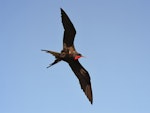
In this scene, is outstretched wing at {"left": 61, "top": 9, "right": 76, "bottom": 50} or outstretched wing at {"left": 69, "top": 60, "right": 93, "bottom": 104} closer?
outstretched wing at {"left": 61, "top": 9, "right": 76, "bottom": 50}

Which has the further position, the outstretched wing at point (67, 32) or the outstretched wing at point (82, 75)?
the outstretched wing at point (82, 75)

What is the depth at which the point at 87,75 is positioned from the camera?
1684cm

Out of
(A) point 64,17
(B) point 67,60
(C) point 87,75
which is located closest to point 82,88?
Answer: (C) point 87,75

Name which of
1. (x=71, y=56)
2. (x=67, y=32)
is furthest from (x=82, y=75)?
(x=67, y=32)

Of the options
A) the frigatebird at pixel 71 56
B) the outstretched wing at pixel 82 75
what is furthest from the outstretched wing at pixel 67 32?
the outstretched wing at pixel 82 75

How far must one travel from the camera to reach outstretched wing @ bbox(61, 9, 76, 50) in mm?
15512

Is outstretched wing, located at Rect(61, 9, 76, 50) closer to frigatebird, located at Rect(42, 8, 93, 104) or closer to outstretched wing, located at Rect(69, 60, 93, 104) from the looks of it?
frigatebird, located at Rect(42, 8, 93, 104)

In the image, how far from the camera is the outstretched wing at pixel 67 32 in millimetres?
15512

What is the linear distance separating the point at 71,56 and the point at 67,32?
1.26m

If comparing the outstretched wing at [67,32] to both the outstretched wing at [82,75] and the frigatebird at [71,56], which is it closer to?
the frigatebird at [71,56]

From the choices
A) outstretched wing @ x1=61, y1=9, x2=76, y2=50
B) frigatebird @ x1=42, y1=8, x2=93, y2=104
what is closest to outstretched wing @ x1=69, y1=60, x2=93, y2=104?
frigatebird @ x1=42, y1=8, x2=93, y2=104

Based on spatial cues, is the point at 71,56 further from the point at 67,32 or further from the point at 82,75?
the point at 82,75

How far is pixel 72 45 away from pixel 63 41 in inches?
20.6

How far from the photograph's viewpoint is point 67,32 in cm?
1593
